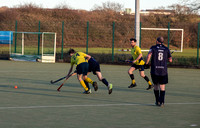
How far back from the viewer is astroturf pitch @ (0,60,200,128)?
8203mm

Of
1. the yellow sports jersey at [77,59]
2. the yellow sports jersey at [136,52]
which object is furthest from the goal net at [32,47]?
the yellow sports jersey at [77,59]

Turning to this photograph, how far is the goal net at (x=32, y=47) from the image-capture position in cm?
2780

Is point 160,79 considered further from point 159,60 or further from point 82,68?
point 82,68

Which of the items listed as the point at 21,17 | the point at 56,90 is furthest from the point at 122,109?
the point at 21,17

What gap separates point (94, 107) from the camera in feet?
33.2

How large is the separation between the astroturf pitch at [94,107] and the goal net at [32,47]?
12.5 m

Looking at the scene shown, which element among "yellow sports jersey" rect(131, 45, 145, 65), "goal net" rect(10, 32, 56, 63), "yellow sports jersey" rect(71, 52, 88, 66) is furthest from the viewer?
"goal net" rect(10, 32, 56, 63)

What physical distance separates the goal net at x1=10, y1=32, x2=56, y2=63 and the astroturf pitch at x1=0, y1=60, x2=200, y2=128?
40.9 ft

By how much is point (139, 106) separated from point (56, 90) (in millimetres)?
3720

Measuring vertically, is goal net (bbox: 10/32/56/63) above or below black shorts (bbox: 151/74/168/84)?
above

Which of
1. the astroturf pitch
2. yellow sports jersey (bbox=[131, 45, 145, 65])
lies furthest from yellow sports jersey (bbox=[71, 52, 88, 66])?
yellow sports jersey (bbox=[131, 45, 145, 65])

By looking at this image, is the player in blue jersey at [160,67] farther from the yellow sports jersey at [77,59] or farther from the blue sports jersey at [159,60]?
the yellow sports jersey at [77,59]

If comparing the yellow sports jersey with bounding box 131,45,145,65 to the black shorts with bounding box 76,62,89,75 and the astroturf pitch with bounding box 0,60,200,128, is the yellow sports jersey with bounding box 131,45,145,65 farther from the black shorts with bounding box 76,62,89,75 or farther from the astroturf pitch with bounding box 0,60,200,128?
the black shorts with bounding box 76,62,89,75

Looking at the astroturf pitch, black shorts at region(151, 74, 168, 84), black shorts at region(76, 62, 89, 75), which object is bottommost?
the astroturf pitch
